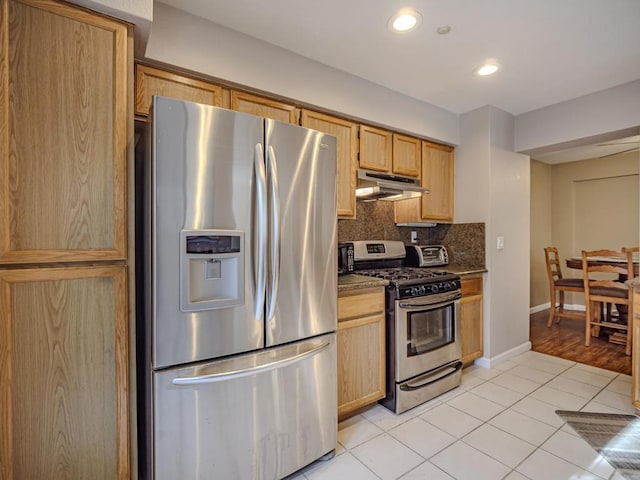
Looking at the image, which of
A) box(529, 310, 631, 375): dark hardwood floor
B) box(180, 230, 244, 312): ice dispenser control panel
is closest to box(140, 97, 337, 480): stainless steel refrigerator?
box(180, 230, 244, 312): ice dispenser control panel

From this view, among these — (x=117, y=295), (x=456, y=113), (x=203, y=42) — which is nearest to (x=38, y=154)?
(x=117, y=295)

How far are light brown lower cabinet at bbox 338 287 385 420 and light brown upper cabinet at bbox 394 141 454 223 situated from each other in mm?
1118

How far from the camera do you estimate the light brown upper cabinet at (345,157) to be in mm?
2445

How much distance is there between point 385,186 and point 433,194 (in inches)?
33.4

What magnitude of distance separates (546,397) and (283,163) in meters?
2.68

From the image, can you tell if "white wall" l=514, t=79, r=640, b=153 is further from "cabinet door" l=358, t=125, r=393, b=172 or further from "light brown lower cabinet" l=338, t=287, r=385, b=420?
"light brown lower cabinet" l=338, t=287, r=385, b=420

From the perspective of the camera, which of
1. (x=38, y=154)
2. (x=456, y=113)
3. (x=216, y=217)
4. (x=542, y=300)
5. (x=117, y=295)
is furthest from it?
(x=542, y=300)

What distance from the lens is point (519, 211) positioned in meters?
3.35

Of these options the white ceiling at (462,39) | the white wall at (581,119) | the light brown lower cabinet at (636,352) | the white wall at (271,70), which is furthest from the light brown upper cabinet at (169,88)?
the light brown lower cabinet at (636,352)

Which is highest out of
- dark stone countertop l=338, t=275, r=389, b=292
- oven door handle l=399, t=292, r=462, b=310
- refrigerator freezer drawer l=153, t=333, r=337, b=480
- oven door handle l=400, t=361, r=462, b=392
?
dark stone countertop l=338, t=275, r=389, b=292

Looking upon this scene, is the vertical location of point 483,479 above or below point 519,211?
below

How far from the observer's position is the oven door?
A: 2.26 meters

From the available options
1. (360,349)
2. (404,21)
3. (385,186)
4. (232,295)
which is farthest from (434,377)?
(404,21)

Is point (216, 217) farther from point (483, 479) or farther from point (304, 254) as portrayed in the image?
point (483, 479)
